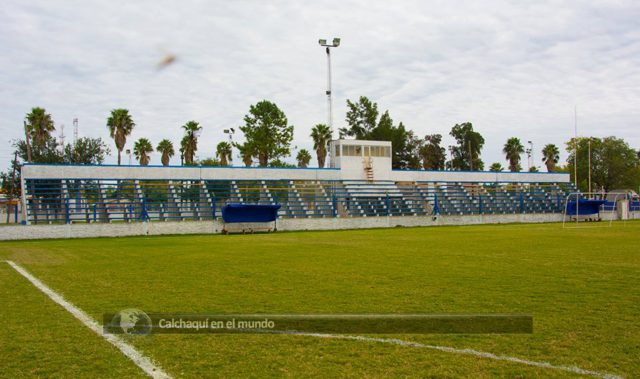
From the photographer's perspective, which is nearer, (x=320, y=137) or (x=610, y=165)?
(x=320, y=137)

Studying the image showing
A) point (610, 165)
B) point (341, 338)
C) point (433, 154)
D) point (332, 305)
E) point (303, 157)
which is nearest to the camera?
point (341, 338)

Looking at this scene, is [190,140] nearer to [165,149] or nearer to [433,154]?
[165,149]

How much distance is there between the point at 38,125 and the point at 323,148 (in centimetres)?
3353

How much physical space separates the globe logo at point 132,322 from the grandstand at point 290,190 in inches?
850

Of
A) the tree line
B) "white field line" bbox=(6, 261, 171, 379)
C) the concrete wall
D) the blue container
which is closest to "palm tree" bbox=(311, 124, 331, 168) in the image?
the tree line

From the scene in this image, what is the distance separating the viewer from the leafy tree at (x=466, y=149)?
94956mm

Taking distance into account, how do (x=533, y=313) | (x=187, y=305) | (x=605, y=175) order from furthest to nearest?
(x=605, y=175), (x=187, y=305), (x=533, y=313)

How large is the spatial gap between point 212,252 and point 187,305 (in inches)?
359

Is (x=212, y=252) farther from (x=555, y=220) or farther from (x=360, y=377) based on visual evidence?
(x=555, y=220)

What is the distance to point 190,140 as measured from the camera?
232 feet

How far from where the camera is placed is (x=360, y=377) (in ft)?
14.1

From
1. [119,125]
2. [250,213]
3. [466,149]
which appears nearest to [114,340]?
[250,213]

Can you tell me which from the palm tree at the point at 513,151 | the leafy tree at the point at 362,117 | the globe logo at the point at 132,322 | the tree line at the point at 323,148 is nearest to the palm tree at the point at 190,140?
the tree line at the point at 323,148

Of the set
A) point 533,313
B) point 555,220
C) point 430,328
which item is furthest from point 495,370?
point 555,220
